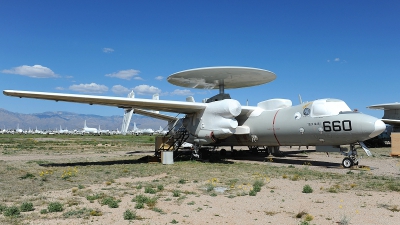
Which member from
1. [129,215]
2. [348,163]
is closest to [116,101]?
[129,215]

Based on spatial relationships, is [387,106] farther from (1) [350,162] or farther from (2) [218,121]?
(2) [218,121]

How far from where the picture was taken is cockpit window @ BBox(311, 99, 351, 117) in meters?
17.2

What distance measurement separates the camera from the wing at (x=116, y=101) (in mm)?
17422

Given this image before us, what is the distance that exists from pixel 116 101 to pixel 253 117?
29.2ft

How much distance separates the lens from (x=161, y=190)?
11.0 m

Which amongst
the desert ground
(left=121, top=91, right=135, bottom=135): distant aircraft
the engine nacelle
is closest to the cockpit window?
the desert ground

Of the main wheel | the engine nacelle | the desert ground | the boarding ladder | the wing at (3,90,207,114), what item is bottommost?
the desert ground

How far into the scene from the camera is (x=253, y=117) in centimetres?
2191

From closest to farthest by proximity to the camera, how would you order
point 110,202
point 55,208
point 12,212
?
point 12,212 → point 55,208 → point 110,202

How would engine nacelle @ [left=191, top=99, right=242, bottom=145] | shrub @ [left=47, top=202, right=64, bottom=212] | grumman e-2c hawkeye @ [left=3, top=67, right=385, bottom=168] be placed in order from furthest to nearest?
engine nacelle @ [left=191, top=99, right=242, bottom=145], grumman e-2c hawkeye @ [left=3, top=67, right=385, bottom=168], shrub @ [left=47, top=202, right=64, bottom=212]

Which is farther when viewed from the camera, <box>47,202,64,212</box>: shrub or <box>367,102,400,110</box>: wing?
<box>367,102,400,110</box>: wing

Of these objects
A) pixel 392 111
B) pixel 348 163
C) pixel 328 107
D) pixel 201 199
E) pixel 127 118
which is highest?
Result: pixel 392 111

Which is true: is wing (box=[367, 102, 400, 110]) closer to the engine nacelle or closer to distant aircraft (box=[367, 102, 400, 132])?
distant aircraft (box=[367, 102, 400, 132])

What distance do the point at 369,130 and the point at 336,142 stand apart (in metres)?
2.03
